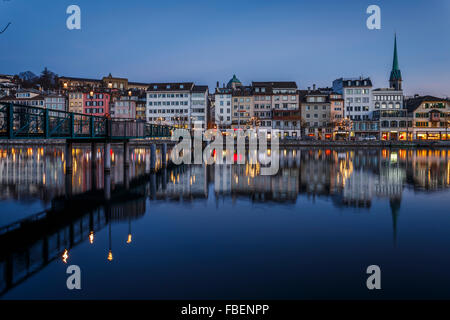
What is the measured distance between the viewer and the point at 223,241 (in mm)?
13555

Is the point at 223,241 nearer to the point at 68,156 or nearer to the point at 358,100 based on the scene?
the point at 68,156

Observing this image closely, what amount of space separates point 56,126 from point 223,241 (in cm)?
1471

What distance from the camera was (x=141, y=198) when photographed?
22391mm

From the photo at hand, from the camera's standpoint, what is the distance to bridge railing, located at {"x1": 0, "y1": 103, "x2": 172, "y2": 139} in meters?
18.9

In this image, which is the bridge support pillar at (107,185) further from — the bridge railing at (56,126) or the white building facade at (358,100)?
the white building facade at (358,100)

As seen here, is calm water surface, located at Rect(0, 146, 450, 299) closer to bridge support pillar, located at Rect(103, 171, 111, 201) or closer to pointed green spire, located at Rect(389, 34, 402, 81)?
bridge support pillar, located at Rect(103, 171, 111, 201)

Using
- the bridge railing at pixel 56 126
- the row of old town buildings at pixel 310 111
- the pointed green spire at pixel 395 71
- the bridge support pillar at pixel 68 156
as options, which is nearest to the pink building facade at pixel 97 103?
the row of old town buildings at pixel 310 111

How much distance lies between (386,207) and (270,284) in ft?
41.5

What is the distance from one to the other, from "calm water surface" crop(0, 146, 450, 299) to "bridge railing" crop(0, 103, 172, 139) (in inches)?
137

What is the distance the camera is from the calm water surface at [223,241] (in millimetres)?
9438

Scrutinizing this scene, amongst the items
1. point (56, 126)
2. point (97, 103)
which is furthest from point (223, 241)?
point (97, 103)

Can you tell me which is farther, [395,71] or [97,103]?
[395,71]

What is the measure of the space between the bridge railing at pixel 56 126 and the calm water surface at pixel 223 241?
3.47 m
